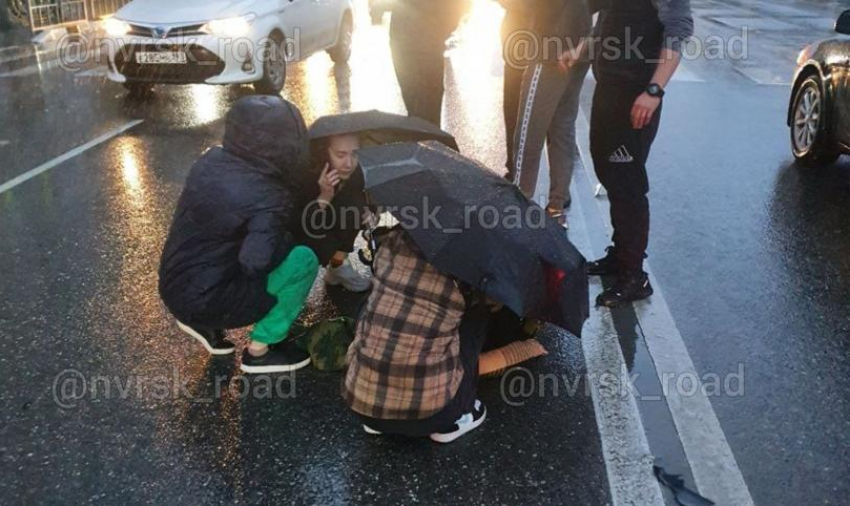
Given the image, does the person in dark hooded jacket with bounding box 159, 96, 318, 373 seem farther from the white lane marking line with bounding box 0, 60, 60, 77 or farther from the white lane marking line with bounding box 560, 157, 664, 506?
the white lane marking line with bounding box 0, 60, 60, 77

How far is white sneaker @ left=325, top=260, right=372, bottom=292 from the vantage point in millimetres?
4113

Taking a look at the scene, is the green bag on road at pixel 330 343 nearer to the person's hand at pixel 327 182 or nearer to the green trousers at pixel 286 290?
the green trousers at pixel 286 290

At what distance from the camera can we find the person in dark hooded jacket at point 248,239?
9.86 feet

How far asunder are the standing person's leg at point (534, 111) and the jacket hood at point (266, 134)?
1771 millimetres

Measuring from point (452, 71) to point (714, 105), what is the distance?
352cm

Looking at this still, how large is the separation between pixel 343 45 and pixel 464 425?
9.35 metres

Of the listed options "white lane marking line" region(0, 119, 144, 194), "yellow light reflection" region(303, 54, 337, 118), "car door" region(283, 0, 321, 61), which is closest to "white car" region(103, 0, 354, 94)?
"car door" region(283, 0, 321, 61)

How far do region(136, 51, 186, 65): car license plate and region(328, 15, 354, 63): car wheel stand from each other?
10.9ft

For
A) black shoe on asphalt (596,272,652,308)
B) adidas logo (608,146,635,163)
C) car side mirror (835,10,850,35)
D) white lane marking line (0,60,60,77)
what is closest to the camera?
adidas logo (608,146,635,163)

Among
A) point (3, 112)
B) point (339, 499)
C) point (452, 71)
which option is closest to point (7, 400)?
point (339, 499)

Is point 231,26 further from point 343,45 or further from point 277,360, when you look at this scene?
point 277,360

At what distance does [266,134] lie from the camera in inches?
118

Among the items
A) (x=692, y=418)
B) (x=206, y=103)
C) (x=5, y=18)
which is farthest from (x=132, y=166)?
(x=5, y=18)

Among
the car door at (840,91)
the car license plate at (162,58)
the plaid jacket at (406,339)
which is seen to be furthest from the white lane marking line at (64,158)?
the car door at (840,91)
